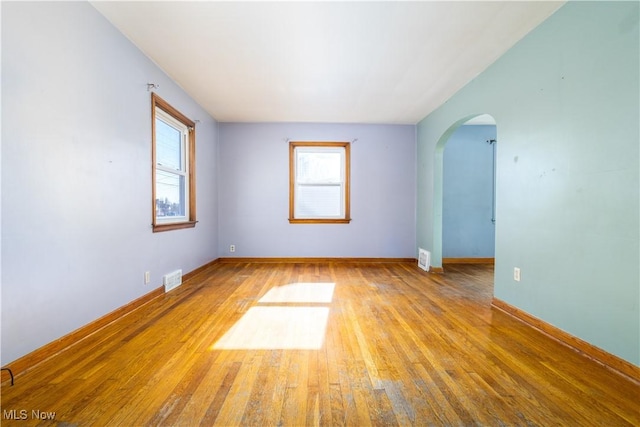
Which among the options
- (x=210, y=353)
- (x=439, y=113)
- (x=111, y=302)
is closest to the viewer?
(x=210, y=353)

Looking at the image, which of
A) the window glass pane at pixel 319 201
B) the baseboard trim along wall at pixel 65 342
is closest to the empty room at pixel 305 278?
the baseboard trim along wall at pixel 65 342

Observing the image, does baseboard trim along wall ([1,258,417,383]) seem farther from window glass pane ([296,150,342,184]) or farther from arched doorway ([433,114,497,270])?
arched doorway ([433,114,497,270])

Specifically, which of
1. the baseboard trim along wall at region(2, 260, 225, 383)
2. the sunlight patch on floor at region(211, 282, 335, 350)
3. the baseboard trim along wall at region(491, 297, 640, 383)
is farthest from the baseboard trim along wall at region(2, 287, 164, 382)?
the baseboard trim along wall at region(491, 297, 640, 383)

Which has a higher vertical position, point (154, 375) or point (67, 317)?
point (67, 317)

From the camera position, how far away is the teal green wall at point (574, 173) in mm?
1607

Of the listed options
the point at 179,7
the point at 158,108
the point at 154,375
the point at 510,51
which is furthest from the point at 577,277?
the point at 158,108

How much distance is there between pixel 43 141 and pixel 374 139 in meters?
4.33

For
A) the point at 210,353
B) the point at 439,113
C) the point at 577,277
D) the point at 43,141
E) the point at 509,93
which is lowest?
the point at 210,353

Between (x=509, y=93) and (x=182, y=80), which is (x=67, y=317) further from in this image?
(x=509, y=93)

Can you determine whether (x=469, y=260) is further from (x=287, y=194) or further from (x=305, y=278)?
(x=287, y=194)

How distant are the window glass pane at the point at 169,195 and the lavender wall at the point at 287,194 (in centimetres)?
113

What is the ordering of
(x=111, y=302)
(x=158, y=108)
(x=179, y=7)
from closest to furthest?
(x=179, y=7) < (x=111, y=302) < (x=158, y=108)

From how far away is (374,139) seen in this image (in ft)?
16.1

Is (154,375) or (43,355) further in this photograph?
(43,355)
